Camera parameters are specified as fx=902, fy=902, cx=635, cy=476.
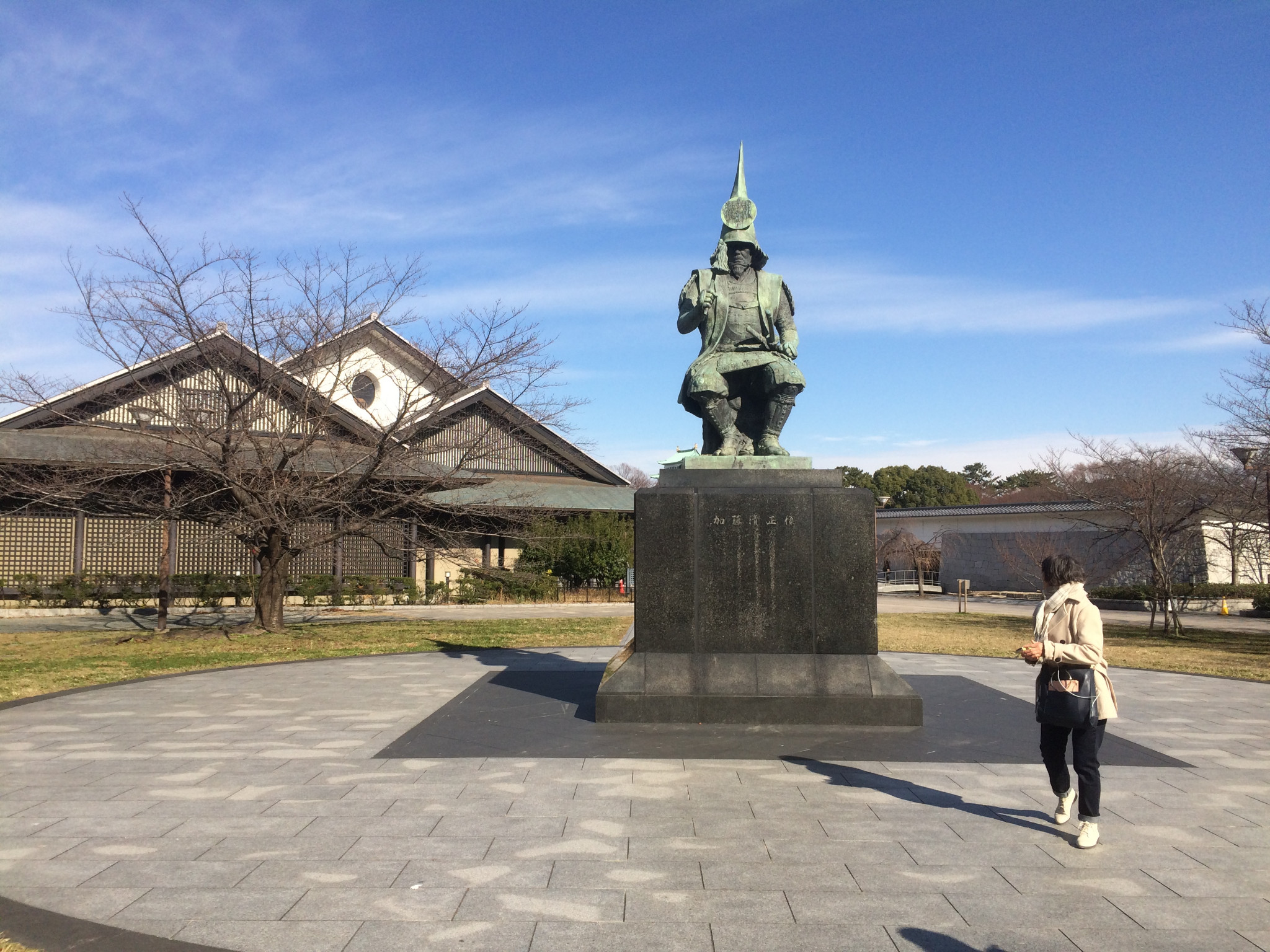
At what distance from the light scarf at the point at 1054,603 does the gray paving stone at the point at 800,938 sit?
2.07 metres

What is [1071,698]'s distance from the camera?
4.98 metres

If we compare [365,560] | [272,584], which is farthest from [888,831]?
[365,560]

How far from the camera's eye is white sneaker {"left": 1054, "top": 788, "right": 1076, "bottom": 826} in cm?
518

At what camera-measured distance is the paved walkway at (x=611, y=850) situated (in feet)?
12.6

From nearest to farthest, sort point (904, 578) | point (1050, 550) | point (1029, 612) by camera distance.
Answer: point (1029, 612)
point (1050, 550)
point (904, 578)

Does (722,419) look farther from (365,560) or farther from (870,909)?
(365,560)

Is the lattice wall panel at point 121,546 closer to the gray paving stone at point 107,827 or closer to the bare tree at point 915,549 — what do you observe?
the gray paving stone at point 107,827

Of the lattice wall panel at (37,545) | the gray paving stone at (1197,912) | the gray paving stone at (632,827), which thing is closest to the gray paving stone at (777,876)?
the gray paving stone at (632,827)

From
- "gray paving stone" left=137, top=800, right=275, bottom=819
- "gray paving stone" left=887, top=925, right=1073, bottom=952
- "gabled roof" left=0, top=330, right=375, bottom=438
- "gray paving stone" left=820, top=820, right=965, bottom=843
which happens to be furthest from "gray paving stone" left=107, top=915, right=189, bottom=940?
"gabled roof" left=0, top=330, right=375, bottom=438

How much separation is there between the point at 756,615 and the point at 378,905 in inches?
178

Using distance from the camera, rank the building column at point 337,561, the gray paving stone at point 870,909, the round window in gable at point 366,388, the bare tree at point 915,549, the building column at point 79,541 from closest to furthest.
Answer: the gray paving stone at point 870,909 → the building column at point 79,541 → the building column at point 337,561 → the round window in gable at point 366,388 → the bare tree at point 915,549

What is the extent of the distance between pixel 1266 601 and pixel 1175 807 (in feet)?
91.6

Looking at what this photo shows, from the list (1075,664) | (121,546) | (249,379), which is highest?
(249,379)

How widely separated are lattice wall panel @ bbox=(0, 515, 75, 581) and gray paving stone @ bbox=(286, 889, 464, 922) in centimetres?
2507
